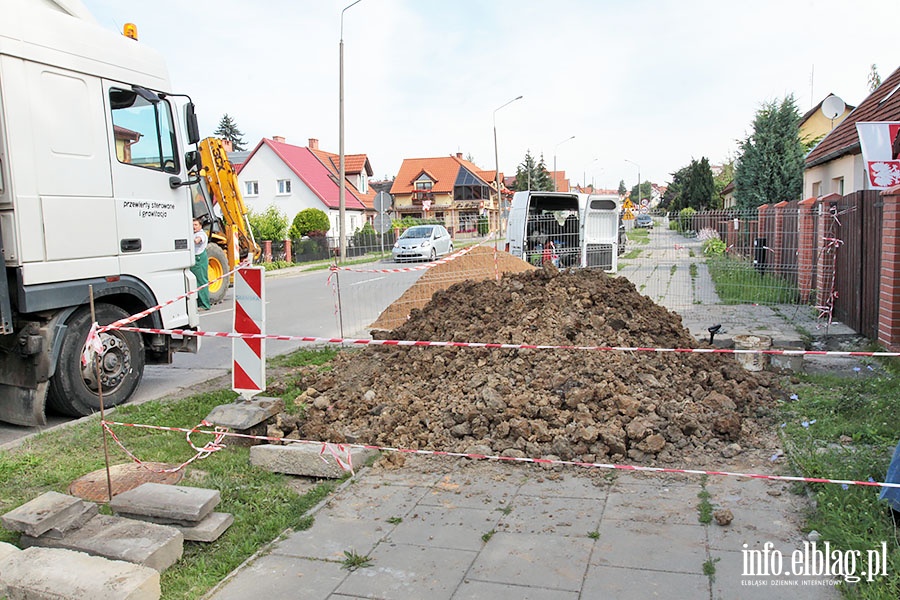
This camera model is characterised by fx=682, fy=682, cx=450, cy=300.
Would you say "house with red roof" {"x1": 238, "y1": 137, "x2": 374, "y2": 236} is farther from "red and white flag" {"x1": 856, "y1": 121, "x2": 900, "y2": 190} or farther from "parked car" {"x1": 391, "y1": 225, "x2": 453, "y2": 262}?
"red and white flag" {"x1": 856, "y1": 121, "x2": 900, "y2": 190}

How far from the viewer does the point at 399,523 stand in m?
4.30

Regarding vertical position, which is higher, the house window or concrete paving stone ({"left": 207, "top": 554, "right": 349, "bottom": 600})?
the house window

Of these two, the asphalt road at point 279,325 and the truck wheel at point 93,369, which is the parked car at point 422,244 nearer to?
the asphalt road at point 279,325

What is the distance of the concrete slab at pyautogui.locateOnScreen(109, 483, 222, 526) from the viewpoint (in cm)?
407

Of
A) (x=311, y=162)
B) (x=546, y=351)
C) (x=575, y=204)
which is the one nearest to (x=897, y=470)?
(x=546, y=351)

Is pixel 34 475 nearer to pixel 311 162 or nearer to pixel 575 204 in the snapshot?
pixel 575 204

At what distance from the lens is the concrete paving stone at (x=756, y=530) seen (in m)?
3.79

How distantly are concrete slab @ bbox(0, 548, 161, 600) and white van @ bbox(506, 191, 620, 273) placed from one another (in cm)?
1262

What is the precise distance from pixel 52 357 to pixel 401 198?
2588 inches

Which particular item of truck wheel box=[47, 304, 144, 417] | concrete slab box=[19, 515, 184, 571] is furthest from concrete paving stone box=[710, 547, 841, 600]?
truck wheel box=[47, 304, 144, 417]

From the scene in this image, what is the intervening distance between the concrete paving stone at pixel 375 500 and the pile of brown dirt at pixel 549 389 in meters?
0.66

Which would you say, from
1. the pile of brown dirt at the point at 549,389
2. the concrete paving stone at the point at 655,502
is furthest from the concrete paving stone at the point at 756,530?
the pile of brown dirt at the point at 549,389

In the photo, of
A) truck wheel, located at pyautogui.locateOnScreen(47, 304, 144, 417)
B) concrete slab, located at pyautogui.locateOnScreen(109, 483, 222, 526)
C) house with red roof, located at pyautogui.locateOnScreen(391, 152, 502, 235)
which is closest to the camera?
concrete slab, located at pyautogui.locateOnScreen(109, 483, 222, 526)

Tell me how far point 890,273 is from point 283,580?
25.6ft
